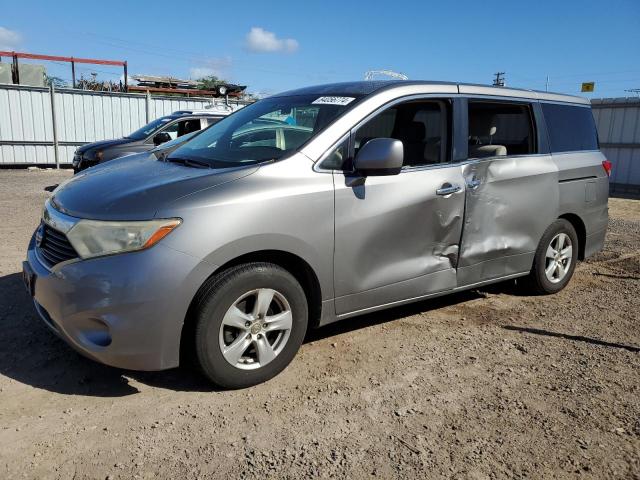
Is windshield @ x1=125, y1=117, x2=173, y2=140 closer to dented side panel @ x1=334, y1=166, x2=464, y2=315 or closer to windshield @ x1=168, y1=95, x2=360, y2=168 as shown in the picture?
windshield @ x1=168, y1=95, x2=360, y2=168

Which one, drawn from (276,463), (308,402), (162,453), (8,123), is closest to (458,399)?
(308,402)

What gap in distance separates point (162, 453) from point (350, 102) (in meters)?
2.42

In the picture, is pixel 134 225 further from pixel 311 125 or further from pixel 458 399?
pixel 458 399

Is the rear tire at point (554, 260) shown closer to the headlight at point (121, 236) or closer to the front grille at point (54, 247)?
the headlight at point (121, 236)

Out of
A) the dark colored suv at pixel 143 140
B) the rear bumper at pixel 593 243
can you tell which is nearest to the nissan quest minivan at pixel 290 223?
the rear bumper at pixel 593 243

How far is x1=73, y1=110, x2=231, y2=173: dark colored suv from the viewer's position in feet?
32.7

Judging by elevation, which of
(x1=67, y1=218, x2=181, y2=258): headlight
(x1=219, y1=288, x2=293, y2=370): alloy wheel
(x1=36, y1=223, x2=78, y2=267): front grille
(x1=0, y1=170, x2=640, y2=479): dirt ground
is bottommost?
(x1=0, y1=170, x2=640, y2=479): dirt ground

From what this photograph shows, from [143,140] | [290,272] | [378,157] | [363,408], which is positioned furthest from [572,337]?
[143,140]

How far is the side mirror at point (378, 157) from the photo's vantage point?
3.33 m

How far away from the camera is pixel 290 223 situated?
3.12 m

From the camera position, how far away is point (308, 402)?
306 cm

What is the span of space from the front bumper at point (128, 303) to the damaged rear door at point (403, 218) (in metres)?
0.99

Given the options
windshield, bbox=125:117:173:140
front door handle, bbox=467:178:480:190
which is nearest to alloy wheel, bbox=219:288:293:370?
front door handle, bbox=467:178:480:190

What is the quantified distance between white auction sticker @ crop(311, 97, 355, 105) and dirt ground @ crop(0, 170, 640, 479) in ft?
5.58
